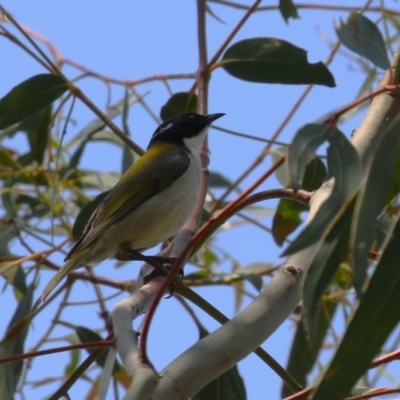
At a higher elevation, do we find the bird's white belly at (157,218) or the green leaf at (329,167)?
the bird's white belly at (157,218)

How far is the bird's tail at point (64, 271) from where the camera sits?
3236mm

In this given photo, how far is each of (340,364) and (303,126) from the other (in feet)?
2.12

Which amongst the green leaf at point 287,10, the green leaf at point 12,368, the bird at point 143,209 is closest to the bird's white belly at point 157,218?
the bird at point 143,209

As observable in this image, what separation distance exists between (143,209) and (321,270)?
2155 millimetres

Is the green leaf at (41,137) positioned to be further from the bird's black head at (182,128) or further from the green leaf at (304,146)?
the green leaf at (304,146)

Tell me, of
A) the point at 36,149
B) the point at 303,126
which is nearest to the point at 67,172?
the point at 36,149

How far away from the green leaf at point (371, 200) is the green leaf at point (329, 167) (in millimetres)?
101

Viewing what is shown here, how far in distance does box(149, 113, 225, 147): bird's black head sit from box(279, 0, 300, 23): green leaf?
70 cm

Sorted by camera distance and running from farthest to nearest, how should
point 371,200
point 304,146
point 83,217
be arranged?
1. point 83,217
2. point 304,146
3. point 371,200

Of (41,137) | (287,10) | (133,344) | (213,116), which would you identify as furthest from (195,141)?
(133,344)

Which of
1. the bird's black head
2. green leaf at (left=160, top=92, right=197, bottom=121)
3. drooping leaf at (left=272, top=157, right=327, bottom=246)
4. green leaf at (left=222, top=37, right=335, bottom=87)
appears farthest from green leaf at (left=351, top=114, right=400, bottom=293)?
the bird's black head

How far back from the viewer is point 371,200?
5.86 feet

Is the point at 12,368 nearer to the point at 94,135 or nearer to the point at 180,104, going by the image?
the point at 180,104

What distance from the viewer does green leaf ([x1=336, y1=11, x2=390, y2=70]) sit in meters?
2.93
